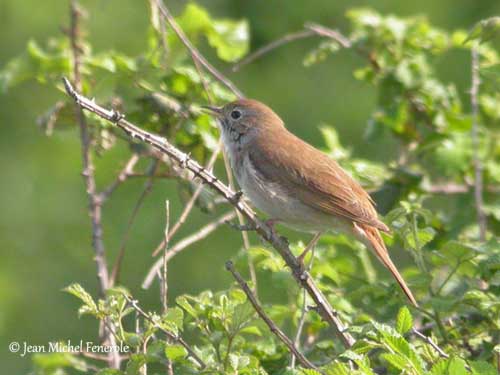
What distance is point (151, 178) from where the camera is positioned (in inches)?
193

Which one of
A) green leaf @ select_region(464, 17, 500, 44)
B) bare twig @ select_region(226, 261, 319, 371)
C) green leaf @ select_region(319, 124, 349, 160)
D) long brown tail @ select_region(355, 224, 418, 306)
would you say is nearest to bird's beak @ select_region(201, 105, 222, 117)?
green leaf @ select_region(319, 124, 349, 160)

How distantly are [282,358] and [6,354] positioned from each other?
5.93 meters

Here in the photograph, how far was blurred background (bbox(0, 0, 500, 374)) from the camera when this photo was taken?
973 cm

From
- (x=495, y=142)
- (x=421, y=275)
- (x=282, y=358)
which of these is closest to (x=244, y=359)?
(x=282, y=358)

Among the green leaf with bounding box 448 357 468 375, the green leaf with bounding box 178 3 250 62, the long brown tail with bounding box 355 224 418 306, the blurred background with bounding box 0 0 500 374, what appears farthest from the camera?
the blurred background with bounding box 0 0 500 374

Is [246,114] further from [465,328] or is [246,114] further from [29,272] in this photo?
[29,272]

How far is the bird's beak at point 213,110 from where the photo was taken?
5.08m

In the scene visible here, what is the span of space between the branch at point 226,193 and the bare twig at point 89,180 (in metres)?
0.70

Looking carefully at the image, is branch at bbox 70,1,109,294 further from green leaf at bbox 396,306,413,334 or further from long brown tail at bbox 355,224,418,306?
green leaf at bbox 396,306,413,334

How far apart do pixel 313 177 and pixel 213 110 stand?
0.65 m

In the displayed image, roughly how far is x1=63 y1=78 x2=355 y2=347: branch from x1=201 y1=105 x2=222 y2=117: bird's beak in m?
1.26

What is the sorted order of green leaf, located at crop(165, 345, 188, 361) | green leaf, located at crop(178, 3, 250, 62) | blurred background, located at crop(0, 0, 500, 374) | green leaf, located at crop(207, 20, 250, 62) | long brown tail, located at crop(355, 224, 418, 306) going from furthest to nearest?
blurred background, located at crop(0, 0, 500, 374) < green leaf, located at crop(207, 20, 250, 62) < green leaf, located at crop(178, 3, 250, 62) < long brown tail, located at crop(355, 224, 418, 306) < green leaf, located at crop(165, 345, 188, 361)

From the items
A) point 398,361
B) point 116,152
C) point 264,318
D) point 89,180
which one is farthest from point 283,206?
point 116,152

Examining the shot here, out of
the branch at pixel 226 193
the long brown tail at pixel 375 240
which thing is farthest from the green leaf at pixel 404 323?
the long brown tail at pixel 375 240
